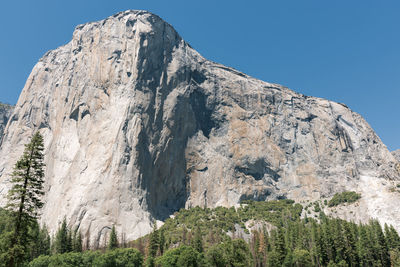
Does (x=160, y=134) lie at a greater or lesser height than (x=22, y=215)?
greater

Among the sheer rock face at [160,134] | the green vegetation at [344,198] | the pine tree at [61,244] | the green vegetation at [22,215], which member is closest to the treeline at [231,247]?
the pine tree at [61,244]

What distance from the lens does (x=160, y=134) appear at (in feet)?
448

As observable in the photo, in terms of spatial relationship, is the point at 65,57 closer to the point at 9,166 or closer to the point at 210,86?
the point at 9,166

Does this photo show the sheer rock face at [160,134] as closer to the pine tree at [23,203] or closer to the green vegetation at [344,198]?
the green vegetation at [344,198]

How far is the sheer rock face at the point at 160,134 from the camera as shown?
399ft

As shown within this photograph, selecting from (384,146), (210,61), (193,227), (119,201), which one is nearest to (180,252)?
(193,227)

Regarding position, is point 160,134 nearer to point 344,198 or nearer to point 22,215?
point 344,198

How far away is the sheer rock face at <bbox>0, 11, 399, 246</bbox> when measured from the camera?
122 meters

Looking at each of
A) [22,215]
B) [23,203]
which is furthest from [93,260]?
[23,203]

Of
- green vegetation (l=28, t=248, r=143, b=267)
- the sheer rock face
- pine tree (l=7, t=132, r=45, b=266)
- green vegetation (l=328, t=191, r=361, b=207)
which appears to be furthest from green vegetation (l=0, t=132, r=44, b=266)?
green vegetation (l=328, t=191, r=361, b=207)

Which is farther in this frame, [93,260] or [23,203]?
[93,260]

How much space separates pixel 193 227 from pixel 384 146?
12456 cm

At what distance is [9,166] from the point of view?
497ft

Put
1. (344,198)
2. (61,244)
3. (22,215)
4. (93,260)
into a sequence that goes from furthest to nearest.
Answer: (344,198), (61,244), (93,260), (22,215)
